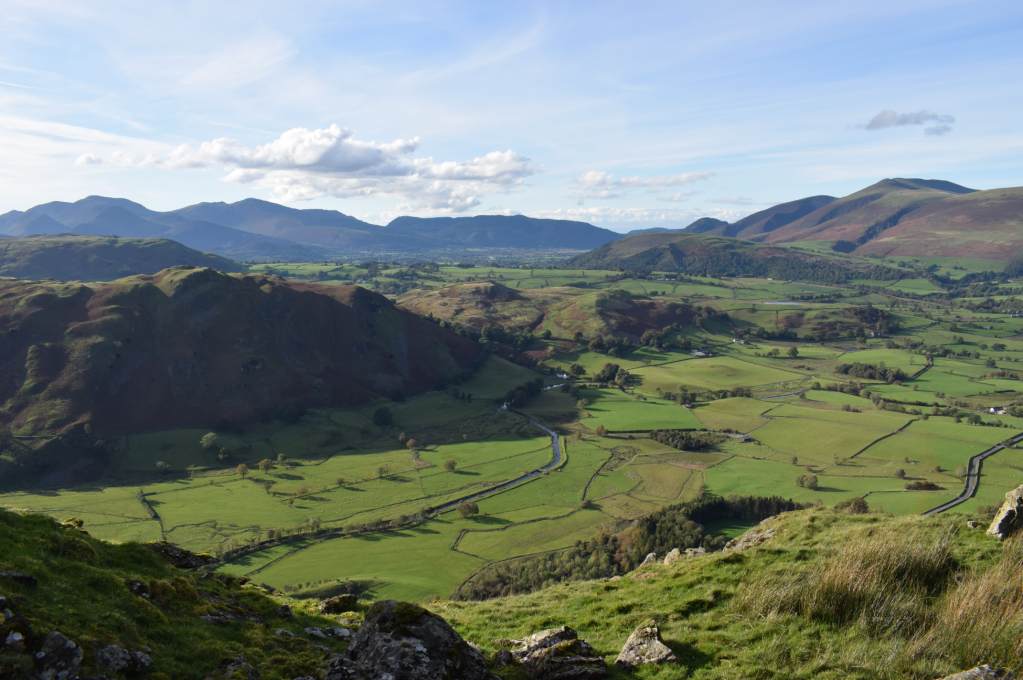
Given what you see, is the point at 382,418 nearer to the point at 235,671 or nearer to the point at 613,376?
the point at 613,376

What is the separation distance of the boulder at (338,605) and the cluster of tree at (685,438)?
103 meters

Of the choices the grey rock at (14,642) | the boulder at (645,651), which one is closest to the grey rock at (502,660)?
the boulder at (645,651)

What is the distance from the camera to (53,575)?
17.2 metres

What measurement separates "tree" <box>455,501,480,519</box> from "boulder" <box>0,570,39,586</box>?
75.7m

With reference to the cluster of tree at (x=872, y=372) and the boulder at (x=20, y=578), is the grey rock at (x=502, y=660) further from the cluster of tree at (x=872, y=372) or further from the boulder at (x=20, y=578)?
the cluster of tree at (x=872, y=372)

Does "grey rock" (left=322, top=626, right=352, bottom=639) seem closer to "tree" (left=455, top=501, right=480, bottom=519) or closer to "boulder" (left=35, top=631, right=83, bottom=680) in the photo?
"boulder" (left=35, top=631, right=83, bottom=680)

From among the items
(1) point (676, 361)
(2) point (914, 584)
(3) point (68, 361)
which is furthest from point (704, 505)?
(3) point (68, 361)

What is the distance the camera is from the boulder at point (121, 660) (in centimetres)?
1380


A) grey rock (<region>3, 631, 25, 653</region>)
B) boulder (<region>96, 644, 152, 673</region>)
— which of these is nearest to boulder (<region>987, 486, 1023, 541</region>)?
boulder (<region>96, 644, 152, 673</region>)

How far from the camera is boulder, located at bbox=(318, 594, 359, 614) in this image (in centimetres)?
2612

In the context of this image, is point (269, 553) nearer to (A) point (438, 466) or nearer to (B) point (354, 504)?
(B) point (354, 504)

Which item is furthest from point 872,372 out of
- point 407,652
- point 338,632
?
point 407,652

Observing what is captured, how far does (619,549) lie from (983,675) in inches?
2439

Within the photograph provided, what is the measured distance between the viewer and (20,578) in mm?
15617
